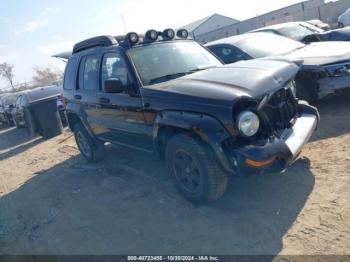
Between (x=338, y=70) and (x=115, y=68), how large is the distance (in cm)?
372

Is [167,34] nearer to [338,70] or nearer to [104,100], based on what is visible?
[104,100]

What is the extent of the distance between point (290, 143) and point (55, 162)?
223 inches

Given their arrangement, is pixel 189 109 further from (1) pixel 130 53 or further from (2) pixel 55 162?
(2) pixel 55 162

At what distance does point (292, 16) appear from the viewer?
3553 cm

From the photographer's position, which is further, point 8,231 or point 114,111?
point 114,111

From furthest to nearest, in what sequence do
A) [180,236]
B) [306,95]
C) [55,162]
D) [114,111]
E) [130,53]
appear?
[55,162]
[306,95]
[114,111]
[130,53]
[180,236]

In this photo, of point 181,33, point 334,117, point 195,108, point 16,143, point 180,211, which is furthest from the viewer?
point 16,143

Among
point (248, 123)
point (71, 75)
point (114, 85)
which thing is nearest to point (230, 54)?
point (71, 75)

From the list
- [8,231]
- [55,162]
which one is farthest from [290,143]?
[55,162]

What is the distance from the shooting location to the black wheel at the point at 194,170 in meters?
3.71

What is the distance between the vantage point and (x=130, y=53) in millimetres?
4668

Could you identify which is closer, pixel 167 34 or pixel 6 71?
pixel 167 34

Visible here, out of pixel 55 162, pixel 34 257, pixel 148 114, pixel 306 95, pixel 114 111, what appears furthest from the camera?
pixel 55 162

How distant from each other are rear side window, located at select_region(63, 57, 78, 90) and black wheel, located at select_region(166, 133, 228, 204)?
3.06 meters
